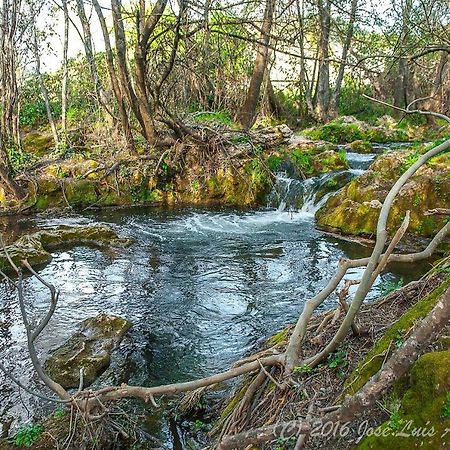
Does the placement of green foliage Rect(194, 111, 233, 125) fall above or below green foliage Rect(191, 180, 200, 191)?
above

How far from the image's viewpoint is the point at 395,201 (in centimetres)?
894

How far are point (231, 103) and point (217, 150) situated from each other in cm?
312

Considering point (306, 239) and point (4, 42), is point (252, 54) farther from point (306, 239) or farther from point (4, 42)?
point (306, 239)

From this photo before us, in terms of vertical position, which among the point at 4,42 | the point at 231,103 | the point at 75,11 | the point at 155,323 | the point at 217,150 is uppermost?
the point at 75,11

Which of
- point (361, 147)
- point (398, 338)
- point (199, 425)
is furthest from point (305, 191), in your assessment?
point (398, 338)

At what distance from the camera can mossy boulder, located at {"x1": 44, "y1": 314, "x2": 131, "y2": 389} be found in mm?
4562

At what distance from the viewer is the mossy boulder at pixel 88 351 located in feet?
15.0

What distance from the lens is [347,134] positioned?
17.6 metres

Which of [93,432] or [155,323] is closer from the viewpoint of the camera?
[93,432]

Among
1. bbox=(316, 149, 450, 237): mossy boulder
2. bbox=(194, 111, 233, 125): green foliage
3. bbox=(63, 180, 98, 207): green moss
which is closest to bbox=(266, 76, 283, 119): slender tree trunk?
bbox=(194, 111, 233, 125): green foliage

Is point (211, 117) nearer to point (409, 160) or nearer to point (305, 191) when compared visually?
point (305, 191)

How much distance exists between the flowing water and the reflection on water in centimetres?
1

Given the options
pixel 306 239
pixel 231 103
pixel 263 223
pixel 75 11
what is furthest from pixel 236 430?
pixel 75 11

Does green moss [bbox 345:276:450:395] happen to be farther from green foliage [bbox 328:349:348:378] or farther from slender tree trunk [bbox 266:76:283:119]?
slender tree trunk [bbox 266:76:283:119]
